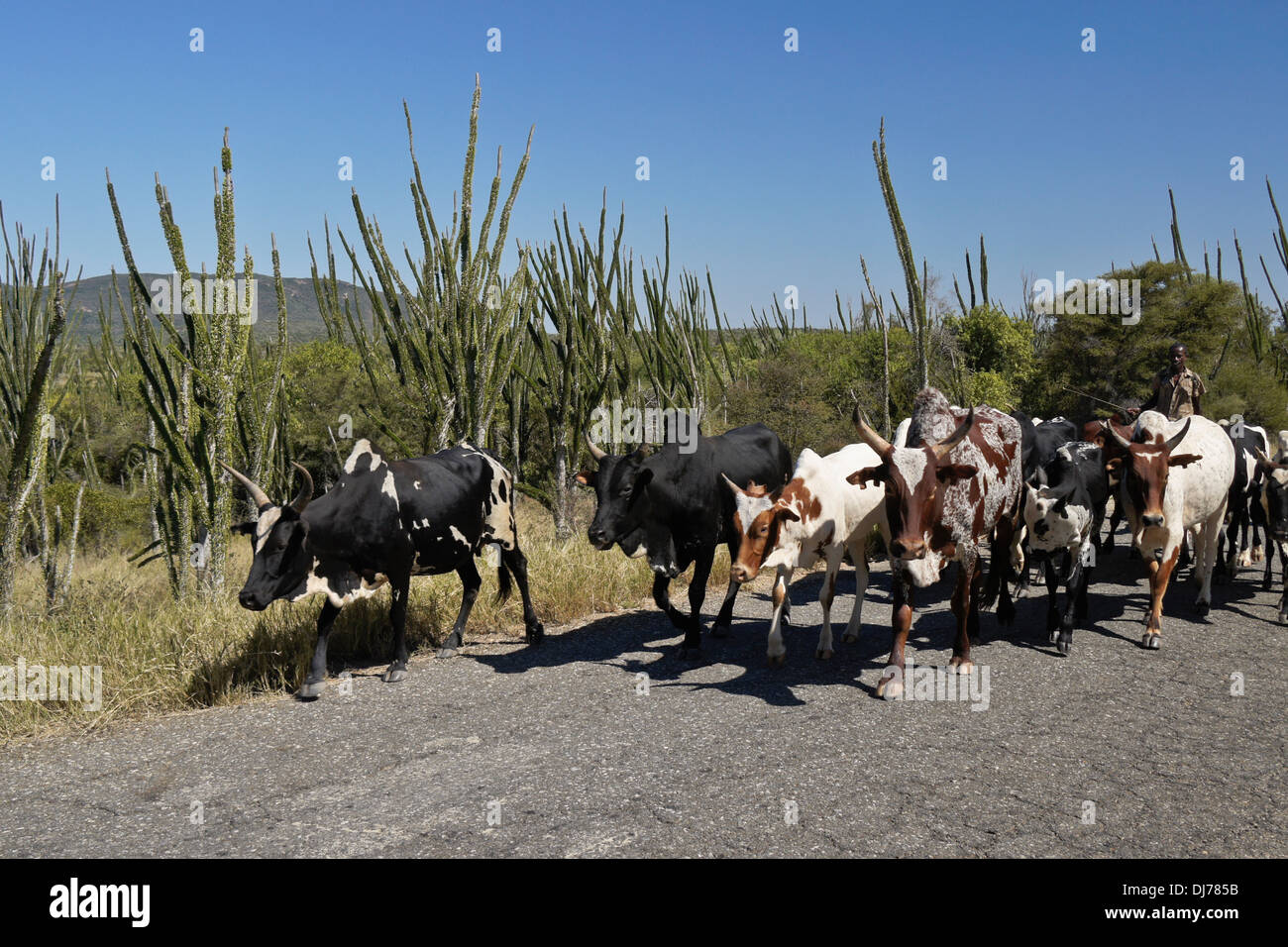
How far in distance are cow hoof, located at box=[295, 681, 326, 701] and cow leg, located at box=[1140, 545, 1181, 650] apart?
5.88m

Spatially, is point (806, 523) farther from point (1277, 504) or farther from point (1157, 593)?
point (1277, 504)

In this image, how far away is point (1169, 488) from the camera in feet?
22.3

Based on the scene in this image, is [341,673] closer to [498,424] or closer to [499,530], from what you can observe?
[499,530]

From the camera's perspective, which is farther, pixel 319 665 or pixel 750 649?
pixel 750 649

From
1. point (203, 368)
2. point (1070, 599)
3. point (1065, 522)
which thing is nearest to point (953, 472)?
point (1065, 522)

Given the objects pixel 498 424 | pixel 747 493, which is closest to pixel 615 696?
pixel 747 493

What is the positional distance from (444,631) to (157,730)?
2423 mm

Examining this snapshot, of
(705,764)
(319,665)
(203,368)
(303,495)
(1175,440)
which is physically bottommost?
(705,764)

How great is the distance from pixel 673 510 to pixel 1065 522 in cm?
285

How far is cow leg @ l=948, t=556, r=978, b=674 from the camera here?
19.6 ft

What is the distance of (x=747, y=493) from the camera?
606 centimetres

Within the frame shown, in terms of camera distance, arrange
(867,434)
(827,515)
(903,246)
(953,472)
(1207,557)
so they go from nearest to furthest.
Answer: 1. (867,434)
2. (953,472)
3. (827,515)
4. (1207,557)
5. (903,246)

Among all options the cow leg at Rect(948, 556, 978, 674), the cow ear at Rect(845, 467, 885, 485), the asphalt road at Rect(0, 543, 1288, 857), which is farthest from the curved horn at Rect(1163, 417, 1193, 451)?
the cow ear at Rect(845, 467, 885, 485)

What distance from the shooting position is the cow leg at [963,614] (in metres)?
5.96
